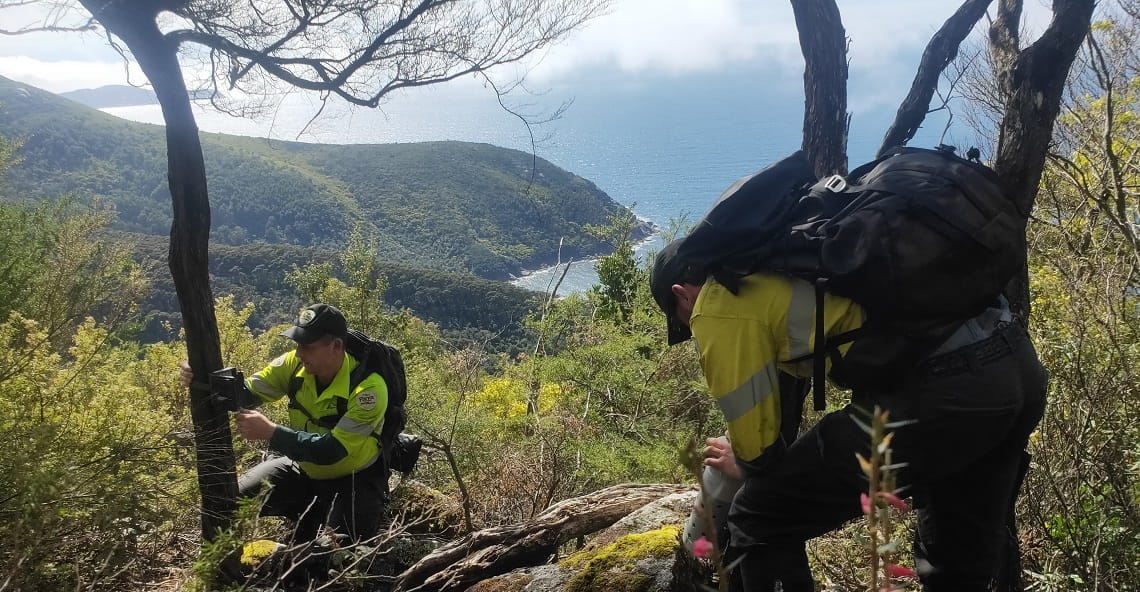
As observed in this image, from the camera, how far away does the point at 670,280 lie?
7.47 feet

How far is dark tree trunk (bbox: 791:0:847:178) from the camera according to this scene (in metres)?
3.89

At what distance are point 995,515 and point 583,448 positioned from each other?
300 cm

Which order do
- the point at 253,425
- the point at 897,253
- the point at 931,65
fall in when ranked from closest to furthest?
1. the point at 897,253
2. the point at 253,425
3. the point at 931,65

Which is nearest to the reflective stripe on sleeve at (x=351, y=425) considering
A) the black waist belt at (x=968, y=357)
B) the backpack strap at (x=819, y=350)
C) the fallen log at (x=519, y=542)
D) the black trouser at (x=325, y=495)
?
the black trouser at (x=325, y=495)

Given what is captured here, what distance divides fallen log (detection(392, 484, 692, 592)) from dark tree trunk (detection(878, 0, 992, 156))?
7.67 feet

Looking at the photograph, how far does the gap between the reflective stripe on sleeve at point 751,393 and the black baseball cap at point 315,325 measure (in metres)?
2.37

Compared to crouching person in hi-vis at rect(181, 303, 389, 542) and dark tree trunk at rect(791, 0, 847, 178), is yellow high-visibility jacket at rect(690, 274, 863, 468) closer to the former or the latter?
dark tree trunk at rect(791, 0, 847, 178)

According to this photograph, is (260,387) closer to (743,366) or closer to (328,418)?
(328,418)

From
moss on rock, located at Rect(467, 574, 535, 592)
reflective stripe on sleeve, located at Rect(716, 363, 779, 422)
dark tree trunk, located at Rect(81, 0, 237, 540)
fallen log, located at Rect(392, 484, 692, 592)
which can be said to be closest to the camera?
reflective stripe on sleeve, located at Rect(716, 363, 779, 422)

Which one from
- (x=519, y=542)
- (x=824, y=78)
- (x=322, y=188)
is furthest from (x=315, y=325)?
(x=322, y=188)

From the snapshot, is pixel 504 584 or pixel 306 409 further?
pixel 306 409

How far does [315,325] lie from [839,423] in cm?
275

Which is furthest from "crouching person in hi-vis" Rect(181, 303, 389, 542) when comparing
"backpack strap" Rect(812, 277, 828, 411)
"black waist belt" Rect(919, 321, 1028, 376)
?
"black waist belt" Rect(919, 321, 1028, 376)

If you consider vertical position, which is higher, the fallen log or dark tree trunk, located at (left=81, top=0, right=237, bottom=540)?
dark tree trunk, located at (left=81, top=0, right=237, bottom=540)
